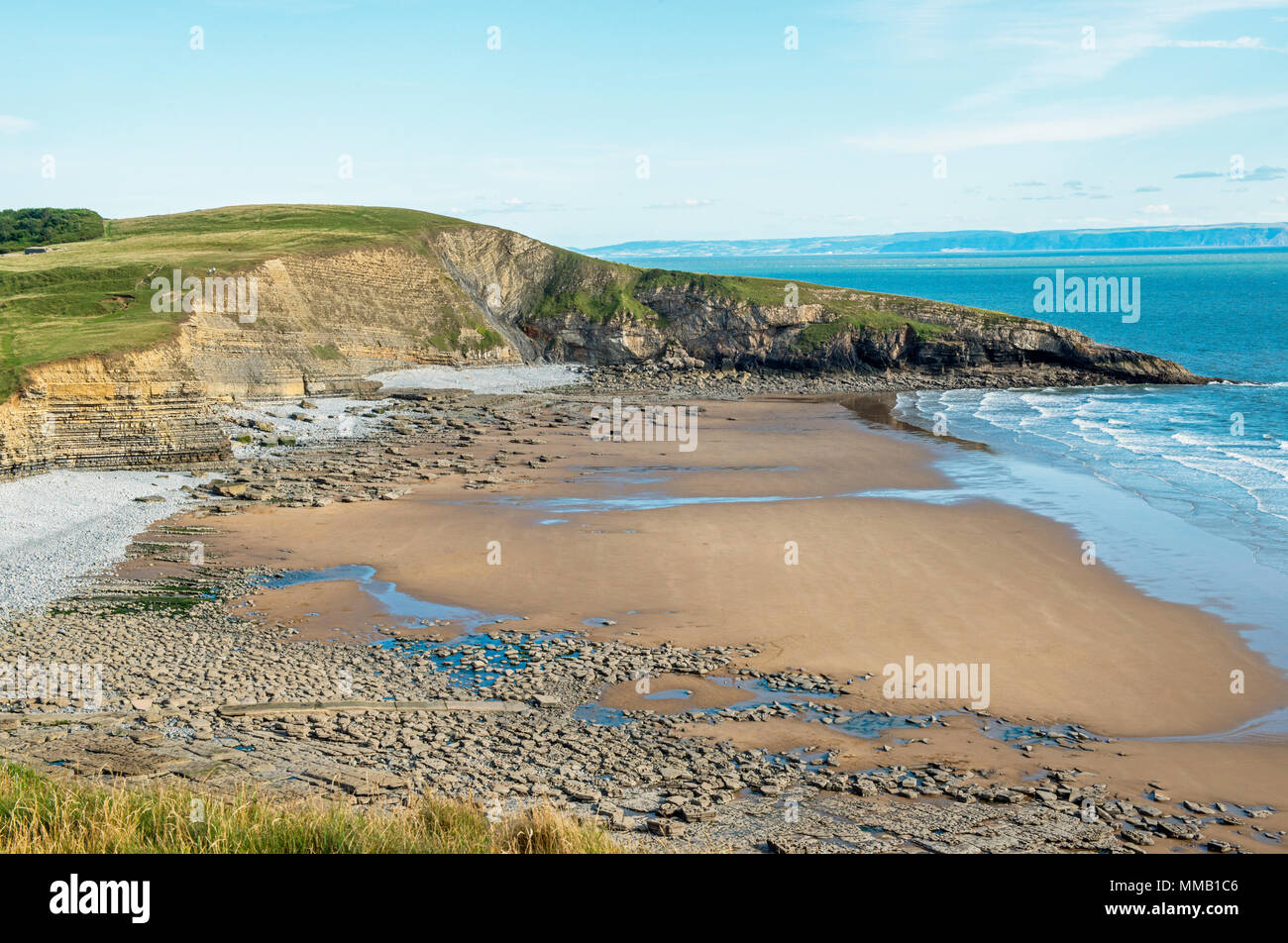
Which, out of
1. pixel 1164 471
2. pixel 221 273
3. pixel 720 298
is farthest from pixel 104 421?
pixel 720 298

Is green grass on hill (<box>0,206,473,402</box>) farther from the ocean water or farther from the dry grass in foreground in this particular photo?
the ocean water

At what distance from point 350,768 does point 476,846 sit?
6550mm

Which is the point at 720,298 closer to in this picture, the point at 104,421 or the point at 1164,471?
the point at 1164,471

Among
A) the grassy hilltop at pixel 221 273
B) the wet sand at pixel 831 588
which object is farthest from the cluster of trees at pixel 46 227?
the wet sand at pixel 831 588

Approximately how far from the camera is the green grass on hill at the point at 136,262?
44.6 meters

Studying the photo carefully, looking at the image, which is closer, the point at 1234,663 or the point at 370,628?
the point at 1234,663

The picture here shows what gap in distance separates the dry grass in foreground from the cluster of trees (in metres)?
79.5

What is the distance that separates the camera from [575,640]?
73.6 ft

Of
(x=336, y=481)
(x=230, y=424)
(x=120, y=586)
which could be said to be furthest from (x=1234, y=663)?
(x=230, y=424)

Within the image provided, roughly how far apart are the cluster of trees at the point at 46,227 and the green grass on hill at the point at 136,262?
1.86 m

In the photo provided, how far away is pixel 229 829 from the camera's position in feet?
29.2

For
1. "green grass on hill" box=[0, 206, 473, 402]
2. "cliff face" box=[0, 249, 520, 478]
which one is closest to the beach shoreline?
"cliff face" box=[0, 249, 520, 478]

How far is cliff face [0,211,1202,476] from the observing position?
61.4 metres

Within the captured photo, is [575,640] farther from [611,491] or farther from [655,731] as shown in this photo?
[611,491]
